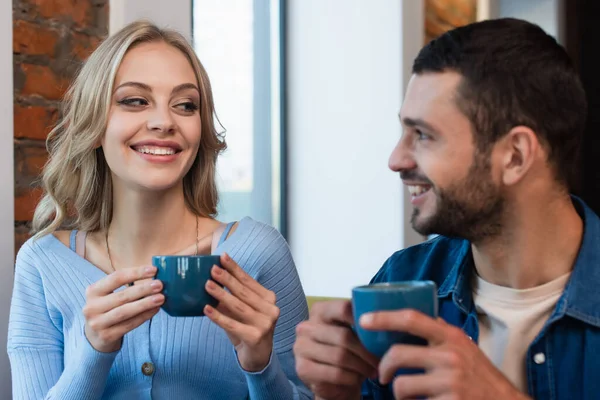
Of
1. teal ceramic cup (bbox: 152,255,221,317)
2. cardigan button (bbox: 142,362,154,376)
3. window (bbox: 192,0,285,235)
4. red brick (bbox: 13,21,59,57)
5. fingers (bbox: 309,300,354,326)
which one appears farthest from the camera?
window (bbox: 192,0,285,235)

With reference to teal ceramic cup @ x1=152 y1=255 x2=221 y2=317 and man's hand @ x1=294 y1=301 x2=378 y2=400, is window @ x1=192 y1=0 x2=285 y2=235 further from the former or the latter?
man's hand @ x1=294 y1=301 x2=378 y2=400

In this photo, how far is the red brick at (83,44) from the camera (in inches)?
78.4

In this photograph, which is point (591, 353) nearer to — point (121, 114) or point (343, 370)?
point (343, 370)

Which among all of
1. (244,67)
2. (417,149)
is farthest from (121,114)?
(244,67)

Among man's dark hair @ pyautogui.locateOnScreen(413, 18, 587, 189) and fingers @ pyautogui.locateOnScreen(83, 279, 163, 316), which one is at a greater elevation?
man's dark hair @ pyautogui.locateOnScreen(413, 18, 587, 189)

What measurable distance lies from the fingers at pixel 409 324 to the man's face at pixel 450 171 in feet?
1.32

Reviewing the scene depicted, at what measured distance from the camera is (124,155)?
5.36 ft

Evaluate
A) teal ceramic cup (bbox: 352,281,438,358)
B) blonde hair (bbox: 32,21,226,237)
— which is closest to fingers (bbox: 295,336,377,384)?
teal ceramic cup (bbox: 352,281,438,358)

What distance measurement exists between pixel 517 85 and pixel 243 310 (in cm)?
58

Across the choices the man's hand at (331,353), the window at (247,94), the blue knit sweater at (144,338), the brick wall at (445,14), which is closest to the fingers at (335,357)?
the man's hand at (331,353)

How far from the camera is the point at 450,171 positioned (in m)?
1.28

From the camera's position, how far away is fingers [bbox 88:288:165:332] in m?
1.23

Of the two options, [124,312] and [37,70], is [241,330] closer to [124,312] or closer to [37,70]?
[124,312]

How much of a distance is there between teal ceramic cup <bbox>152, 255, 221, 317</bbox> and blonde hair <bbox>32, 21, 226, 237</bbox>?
1.87 feet
